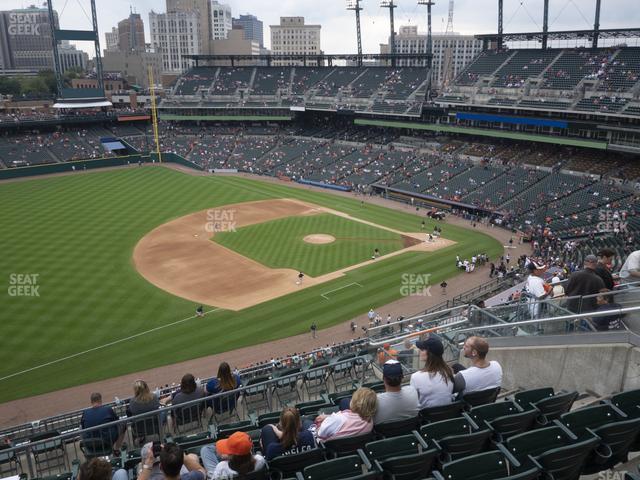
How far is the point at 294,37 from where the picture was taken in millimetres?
188375

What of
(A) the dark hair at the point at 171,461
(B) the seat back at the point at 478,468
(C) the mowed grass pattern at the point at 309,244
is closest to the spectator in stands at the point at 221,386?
(A) the dark hair at the point at 171,461

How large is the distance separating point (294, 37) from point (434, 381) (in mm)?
198160

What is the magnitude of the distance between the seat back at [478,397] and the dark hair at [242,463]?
3.41 m

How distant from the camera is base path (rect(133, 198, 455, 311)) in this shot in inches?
1283

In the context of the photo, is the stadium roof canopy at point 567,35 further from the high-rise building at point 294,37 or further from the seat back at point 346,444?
the high-rise building at point 294,37

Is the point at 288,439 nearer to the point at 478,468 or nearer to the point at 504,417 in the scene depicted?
the point at 478,468

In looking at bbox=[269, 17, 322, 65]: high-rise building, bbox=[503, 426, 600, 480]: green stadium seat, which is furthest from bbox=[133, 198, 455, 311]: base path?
bbox=[269, 17, 322, 65]: high-rise building

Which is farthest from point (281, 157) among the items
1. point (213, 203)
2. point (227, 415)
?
point (227, 415)

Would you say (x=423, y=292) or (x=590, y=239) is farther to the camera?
(x=590, y=239)

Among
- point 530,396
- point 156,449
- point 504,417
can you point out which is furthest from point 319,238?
point 504,417

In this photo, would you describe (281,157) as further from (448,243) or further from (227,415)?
(227,415)

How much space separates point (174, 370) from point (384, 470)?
1976 cm

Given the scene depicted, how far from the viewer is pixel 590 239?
124 feet

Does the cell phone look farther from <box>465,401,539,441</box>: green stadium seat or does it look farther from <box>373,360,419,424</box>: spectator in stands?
<box>465,401,539,441</box>: green stadium seat
